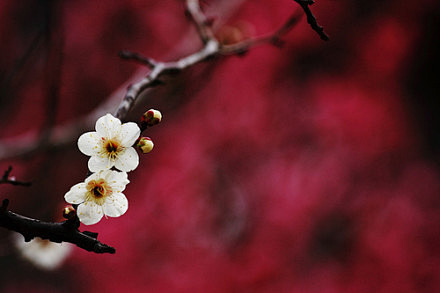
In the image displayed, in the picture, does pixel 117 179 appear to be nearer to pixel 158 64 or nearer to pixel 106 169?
pixel 106 169

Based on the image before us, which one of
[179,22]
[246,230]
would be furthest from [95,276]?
[179,22]

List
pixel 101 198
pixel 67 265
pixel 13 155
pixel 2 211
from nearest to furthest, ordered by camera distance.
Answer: pixel 2 211 < pixel 101 198 < pixel 13 155 < pixel 67 265

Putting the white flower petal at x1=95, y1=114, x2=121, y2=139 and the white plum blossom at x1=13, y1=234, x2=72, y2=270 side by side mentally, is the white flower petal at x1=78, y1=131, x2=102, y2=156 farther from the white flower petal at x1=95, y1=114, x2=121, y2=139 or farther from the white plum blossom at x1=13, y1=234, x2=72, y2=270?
the white plum blossom at x1=13, y1=234, x2=72, y2=270

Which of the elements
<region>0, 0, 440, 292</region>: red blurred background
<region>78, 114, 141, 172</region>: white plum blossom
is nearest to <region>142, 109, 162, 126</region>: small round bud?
<region>78, 114, 141, 172</region>: white plum blossom

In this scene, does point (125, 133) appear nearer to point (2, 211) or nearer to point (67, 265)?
point (2, 211)

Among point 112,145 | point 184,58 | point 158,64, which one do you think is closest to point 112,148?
point 112,145

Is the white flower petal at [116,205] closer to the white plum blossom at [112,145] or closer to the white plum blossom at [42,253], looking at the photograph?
the white plum blossom at [112,145]
